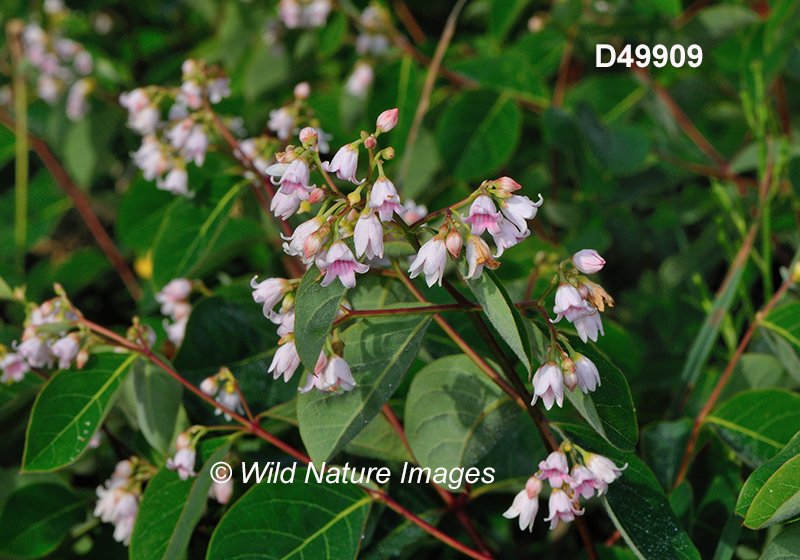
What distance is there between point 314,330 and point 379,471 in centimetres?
47

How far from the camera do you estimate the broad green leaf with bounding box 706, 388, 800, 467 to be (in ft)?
3.78

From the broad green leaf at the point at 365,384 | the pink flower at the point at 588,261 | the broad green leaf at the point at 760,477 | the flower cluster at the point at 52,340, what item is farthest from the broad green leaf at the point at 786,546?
the flower cluster at the point at 52,340

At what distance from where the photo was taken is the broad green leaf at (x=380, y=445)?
118 cm

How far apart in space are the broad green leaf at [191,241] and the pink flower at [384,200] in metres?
0.76

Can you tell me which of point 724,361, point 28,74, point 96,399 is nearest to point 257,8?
point 28,74

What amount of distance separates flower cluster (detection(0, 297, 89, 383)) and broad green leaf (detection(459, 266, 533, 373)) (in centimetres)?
Answer: 72

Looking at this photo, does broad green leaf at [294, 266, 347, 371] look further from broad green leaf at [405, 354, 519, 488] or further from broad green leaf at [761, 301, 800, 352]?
broad green leaf at [761, 301, 800, 352]

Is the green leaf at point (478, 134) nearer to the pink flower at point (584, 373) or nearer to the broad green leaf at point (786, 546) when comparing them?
the pink flower at point (584, 373)

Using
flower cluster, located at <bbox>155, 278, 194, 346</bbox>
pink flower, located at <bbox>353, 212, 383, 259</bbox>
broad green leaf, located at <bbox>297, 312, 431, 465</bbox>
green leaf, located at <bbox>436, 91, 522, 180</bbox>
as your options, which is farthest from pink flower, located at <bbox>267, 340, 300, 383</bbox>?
green leaf, located at <bbox>436, 91, 522, 180</bbox>

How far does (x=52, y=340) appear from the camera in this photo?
1231 mm

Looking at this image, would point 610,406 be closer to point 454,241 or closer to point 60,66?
point 454,241

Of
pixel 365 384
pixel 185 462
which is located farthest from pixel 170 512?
pixel 365 384

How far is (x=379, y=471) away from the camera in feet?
4.00

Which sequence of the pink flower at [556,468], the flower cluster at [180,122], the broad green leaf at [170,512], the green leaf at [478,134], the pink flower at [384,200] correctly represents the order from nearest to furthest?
the pink flower at [384,200]
the pink flower at [556,468]
the broad green leaf at [170,512]
the flower cluster at [180,122]
the green leaf at [478,134]
